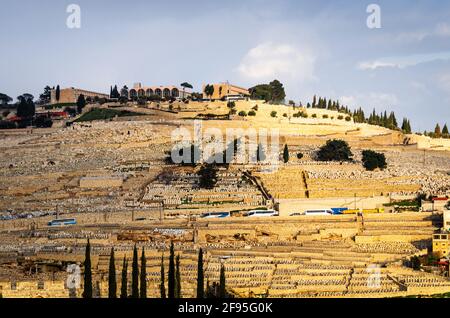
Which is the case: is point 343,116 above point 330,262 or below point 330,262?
above

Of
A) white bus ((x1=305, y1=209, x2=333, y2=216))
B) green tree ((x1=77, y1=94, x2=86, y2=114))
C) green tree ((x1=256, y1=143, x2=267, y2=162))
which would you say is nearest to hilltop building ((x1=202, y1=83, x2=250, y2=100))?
green tree ((x1=77, y1=94, x2=86, y2=114))

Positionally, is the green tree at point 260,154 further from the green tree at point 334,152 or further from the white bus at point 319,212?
the white bus at point 319,212

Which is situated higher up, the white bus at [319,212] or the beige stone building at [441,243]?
the white bus at [319,212]

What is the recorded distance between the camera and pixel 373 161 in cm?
5378

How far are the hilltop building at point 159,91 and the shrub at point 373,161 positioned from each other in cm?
2676

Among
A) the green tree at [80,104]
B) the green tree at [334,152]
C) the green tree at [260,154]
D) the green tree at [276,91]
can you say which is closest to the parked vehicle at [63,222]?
the green tree at [260,154]

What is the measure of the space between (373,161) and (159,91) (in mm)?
29574

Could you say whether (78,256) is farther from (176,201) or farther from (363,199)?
(363,199)

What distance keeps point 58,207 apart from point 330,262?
1492 cm

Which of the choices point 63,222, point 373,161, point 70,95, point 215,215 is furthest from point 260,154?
point 70,95

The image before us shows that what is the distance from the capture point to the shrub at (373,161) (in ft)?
176

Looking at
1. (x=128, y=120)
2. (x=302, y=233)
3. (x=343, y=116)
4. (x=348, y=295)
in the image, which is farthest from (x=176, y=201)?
(x=343, y=116)

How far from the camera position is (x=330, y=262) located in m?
37.2

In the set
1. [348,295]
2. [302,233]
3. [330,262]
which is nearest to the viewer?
[348,295]
